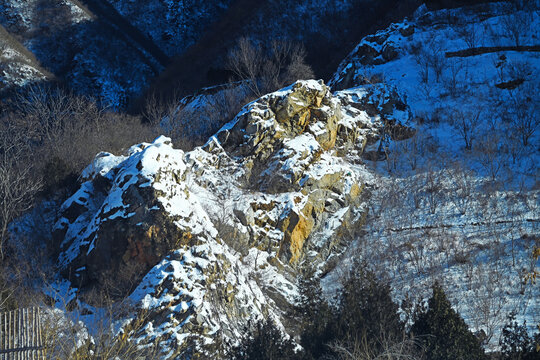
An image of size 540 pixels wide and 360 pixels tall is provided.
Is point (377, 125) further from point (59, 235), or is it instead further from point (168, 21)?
point (168, 21)

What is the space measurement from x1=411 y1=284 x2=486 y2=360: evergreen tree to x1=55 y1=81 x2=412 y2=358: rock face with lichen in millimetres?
5008

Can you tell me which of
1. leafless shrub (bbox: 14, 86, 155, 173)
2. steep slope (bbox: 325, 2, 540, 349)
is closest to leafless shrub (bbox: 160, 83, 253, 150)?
leafless shrub (bbox: 14, 86, 155, 173)

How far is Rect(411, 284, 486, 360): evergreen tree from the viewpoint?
37.6 feet

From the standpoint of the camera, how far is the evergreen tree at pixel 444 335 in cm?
1145

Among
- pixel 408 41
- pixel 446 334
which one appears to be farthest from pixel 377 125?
pixel 446 334

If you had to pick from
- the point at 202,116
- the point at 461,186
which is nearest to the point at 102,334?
the point at 461,186

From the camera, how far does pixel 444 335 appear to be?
12.0 m

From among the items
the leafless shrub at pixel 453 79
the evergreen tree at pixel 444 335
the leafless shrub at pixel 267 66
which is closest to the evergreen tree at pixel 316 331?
the evergreen tree at pixel 444 335

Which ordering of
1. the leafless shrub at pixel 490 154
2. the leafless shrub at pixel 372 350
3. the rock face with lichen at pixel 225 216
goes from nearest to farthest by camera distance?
the leafless shrub at pixel 372 350 < the rock face with lichen at pixel 225 216 < the leafless shrub at pixel 490 154

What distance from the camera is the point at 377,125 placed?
27.4 m

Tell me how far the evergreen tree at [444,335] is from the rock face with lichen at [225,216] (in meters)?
5.01

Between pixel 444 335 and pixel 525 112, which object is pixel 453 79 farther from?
pixel 444 335

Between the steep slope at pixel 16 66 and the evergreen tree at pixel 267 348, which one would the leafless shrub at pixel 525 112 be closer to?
the evergreen tree at pixel 267 348

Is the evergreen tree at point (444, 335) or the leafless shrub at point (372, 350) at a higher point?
the leafless shrub at point (372, 350)
